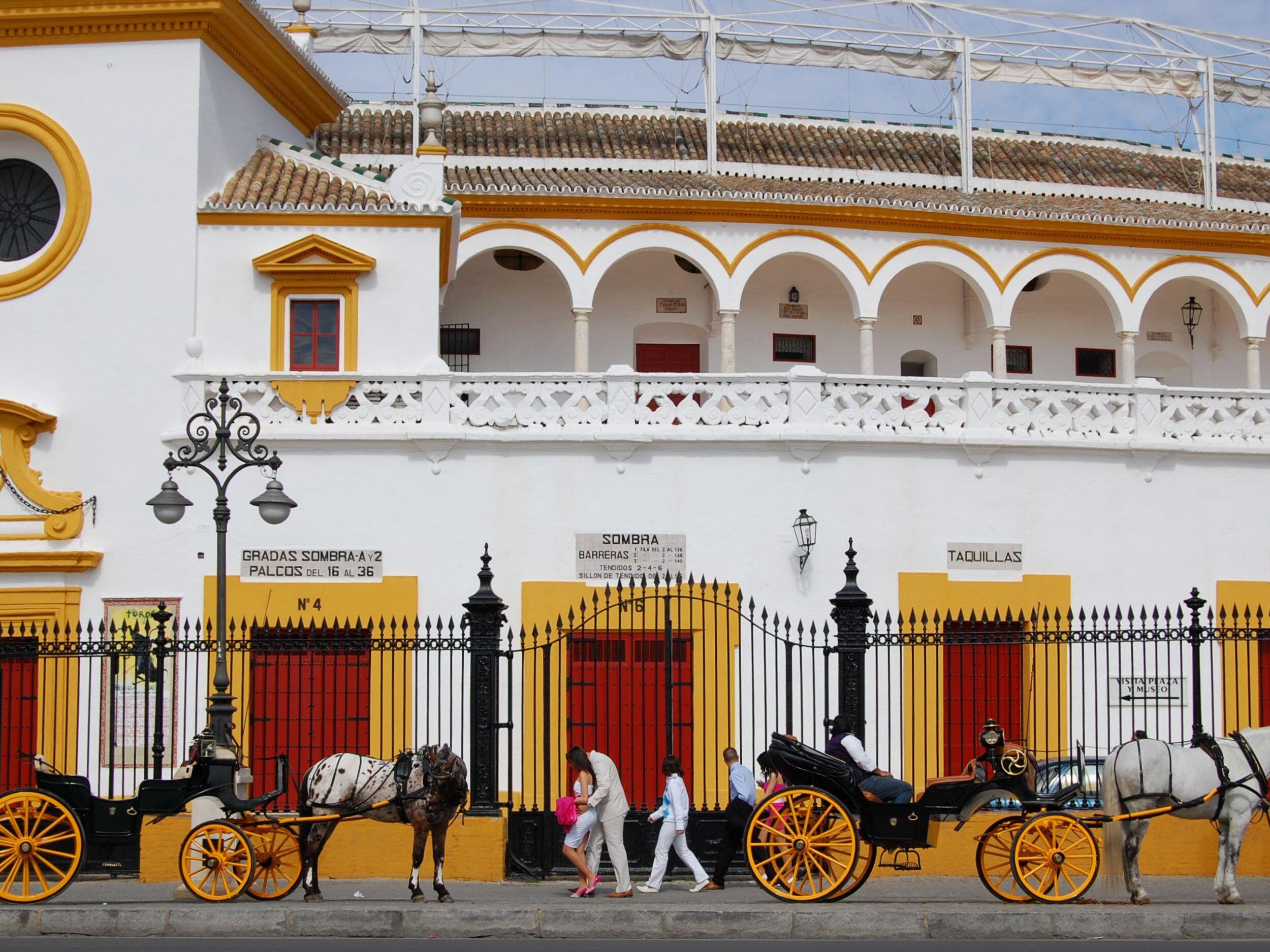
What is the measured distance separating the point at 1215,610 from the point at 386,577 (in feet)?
32.2

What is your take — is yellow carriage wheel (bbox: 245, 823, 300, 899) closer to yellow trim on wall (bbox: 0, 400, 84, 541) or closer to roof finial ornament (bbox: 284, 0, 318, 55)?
yellow trim on wall (bbox: 0, 400, 84, 541)

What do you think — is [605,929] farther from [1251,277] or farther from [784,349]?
[1251,277]

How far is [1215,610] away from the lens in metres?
19.4

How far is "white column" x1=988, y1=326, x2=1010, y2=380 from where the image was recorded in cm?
2584

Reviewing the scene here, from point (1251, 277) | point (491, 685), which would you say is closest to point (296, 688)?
point (491, 685)

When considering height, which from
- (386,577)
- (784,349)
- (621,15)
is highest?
(621,15)

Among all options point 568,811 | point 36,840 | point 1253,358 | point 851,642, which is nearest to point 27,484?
point 36,840

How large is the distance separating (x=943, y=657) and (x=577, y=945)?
890cm

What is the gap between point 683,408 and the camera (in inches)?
733

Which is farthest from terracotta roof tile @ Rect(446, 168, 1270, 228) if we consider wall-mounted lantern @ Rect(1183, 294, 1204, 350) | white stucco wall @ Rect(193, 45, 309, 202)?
white stucco wall @ Rect(193, 45, 309, 202)

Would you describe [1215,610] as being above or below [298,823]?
above

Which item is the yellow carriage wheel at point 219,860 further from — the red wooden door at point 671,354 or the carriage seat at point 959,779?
the red wooden door at point 671,354

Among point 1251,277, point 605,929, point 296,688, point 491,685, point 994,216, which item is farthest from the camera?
point 1251,277

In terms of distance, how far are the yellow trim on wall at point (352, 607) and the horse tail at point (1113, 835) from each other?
7.79m
